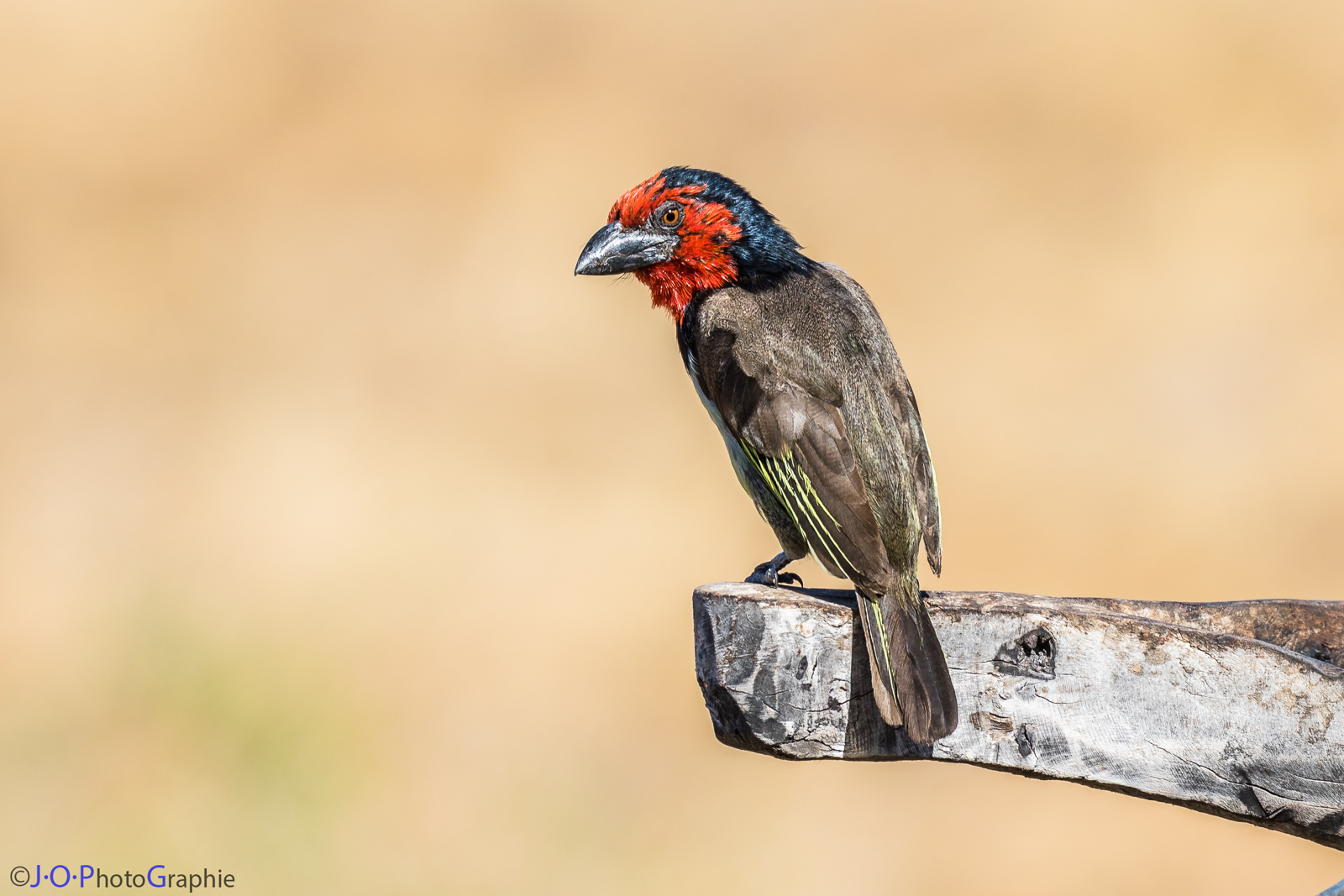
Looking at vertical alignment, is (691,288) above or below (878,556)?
above

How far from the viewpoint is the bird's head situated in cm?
394

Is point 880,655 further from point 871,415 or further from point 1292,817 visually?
point 871,415

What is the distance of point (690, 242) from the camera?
395 centimetres

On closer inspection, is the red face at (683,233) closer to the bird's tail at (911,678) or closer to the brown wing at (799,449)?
the brown wing at (799,449)

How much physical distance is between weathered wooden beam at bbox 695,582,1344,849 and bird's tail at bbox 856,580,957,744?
7cm

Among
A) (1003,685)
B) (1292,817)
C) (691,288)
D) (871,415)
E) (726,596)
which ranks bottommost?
(1292,817)

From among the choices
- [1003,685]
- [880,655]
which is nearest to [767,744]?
[880,655]

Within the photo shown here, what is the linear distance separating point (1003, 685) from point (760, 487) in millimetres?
1307

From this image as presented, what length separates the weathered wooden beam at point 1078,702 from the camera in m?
2.30

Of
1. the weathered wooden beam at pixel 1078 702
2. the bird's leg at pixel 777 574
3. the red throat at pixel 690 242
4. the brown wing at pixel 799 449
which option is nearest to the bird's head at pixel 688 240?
the red throat at pixel 690 242

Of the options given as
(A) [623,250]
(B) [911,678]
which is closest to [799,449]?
(A) [623,250]

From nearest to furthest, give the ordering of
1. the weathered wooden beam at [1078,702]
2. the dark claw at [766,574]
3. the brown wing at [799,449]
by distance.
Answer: the weathered wooden beam at [1078,702] < the brown wing at [799,449] < the dark claw at [766,574]

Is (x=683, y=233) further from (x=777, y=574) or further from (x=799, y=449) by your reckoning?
(x=777, y=574)

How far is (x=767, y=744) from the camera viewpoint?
245cm
